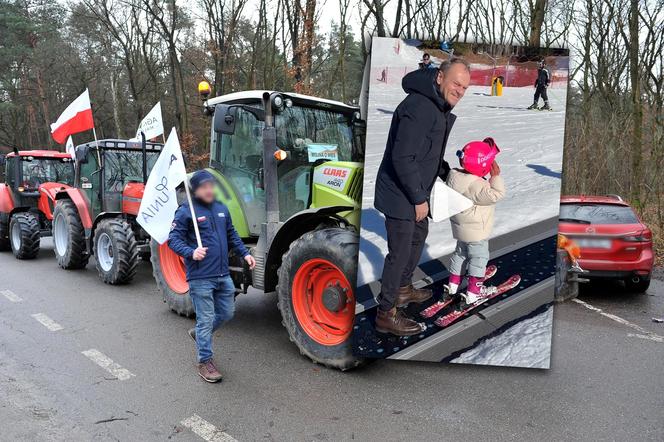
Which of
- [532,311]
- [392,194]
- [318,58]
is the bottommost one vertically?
[532,311]

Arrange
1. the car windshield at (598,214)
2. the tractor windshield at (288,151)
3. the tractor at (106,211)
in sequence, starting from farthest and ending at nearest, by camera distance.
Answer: the tractor at (106,211)
the car windshield at (598,214)
the tractor windshield at (288,151)

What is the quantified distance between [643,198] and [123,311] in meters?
13.1

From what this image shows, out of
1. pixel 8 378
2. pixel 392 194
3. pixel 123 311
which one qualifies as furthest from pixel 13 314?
pixel 392 194

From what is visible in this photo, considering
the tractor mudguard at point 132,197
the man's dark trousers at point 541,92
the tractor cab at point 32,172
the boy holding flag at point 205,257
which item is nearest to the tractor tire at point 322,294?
the boy holding flag at point 205,257

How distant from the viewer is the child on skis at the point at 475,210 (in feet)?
11.7

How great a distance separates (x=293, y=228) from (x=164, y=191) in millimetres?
1218

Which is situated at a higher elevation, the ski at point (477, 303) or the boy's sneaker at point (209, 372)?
the ski at point (477, 303)

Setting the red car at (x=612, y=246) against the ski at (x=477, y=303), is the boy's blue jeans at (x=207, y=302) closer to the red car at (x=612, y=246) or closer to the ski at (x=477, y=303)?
the ski at (x=477, y=303)

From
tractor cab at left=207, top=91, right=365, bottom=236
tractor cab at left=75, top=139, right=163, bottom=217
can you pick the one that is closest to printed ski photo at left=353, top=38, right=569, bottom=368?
tractor cab at left=207, top=91, right=365, bottom=236

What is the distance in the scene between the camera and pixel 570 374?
14.3ft

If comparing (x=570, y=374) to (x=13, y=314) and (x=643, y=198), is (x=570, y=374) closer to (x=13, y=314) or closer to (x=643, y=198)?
(x=13, y=314)

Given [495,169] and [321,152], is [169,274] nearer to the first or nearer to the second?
[321,152]

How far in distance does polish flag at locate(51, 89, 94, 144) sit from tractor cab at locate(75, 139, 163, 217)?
310 mm

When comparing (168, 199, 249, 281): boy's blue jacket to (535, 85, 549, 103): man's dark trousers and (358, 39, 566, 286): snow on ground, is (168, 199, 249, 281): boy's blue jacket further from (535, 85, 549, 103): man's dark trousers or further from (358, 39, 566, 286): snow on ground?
(535, 85, 549, 103): man's dark trousers
